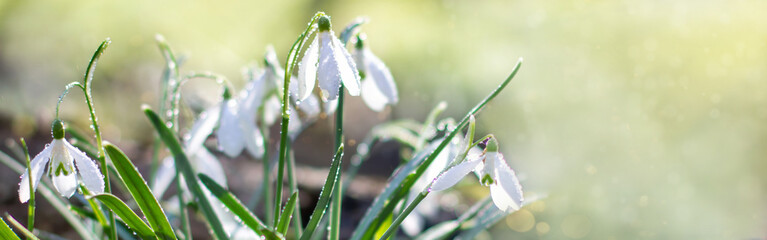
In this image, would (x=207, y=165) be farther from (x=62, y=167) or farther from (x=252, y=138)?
(x=62, y=167)

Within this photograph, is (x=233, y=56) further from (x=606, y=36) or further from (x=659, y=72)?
(x=659, y=72)

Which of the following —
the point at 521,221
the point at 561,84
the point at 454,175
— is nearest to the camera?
the point at 454,175

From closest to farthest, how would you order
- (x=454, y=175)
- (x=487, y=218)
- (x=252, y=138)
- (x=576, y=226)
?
1. (x=454, y=175)
2. (x=252, y=138)
3. (x=487, y=218)
4. (x=576, y=226)

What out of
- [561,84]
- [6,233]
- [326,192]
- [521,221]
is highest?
[561,84]

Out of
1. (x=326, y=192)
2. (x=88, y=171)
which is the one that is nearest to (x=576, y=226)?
(x=326, y=192)

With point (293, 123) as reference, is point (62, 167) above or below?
below

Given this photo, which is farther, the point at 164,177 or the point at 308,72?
the point at 164,177

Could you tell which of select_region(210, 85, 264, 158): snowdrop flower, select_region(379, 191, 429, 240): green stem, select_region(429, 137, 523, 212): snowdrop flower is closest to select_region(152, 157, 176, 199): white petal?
select_region(210, 85, 264, 158): snowdrop flower

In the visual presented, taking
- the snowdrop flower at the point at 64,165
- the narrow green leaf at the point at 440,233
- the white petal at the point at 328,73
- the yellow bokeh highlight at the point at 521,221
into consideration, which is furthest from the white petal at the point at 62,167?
the yellow bokeh highlight at the point at 521,221
